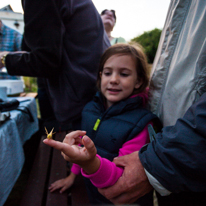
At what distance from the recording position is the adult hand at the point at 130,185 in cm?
75

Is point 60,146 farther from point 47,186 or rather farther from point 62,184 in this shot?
point 47,186

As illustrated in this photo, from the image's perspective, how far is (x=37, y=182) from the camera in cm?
150

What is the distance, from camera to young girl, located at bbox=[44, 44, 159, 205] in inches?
31.1

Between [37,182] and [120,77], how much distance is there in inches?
57.5

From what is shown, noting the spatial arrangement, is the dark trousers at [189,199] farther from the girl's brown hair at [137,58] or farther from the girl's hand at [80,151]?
the girl's brown hair at [137,58]

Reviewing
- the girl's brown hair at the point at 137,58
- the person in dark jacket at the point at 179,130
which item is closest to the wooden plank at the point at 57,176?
the person in dark jacket at the point at 179,130

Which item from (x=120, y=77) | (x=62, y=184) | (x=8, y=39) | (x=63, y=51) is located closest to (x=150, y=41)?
(x=120, y=77)

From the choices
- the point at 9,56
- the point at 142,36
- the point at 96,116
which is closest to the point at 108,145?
the point at 96,116

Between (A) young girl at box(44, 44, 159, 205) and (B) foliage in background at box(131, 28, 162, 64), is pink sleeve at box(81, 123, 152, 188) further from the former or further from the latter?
(B) foliage in background at box(131, 28, 162, 64)

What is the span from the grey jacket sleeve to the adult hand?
0.08 metres

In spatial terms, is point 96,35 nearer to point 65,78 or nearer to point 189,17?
point 65,78

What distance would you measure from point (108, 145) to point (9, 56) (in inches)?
55.1

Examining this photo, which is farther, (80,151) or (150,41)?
(150,41)

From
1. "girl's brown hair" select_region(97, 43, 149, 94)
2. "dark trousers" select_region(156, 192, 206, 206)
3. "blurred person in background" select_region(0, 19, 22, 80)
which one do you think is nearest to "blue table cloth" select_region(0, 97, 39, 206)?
"girl's brown hair" select_region(97, 43, 149, 94)
